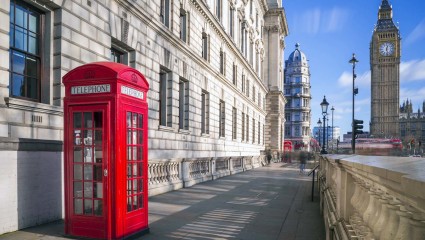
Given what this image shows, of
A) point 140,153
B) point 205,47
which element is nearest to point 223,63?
point 205,47

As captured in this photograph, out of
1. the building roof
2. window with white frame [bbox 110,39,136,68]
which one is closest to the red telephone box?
window with white frame [bbox 110,39,136,68]

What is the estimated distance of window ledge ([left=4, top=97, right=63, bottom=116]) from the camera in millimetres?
7336

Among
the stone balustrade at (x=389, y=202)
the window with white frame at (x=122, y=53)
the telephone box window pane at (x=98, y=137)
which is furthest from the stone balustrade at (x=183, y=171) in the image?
the stone balustrade at (x=389, y=202)

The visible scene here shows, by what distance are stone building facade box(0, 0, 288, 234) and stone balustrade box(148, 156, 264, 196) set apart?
1.49ft

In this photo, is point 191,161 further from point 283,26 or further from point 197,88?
point 283,26

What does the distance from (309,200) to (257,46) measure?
33076 millimetres

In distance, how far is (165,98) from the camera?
16.1 metres

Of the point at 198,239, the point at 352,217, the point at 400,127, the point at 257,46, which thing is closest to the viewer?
the point at 352,217

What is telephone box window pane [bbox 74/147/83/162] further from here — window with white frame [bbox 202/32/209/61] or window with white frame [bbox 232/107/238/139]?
window with white frame [bbox 232/107/238/139]

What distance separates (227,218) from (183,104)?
944 centimetres

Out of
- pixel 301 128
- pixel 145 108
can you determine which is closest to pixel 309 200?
pixel 145 108

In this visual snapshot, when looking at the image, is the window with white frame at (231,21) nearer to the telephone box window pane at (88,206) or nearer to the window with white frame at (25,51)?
the window with white frame at (25,51)

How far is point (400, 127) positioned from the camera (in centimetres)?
15112

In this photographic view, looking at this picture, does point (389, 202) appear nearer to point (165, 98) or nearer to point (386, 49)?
point (165, 98)
